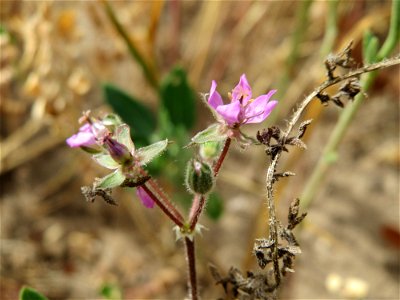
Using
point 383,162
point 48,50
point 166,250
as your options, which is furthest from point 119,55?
point 383,162

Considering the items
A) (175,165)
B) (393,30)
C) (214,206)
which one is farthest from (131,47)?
(393,30)

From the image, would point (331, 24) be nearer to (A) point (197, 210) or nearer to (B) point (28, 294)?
(A) point (197, 210)

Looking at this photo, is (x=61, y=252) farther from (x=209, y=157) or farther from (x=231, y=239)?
(x=209, y=157)

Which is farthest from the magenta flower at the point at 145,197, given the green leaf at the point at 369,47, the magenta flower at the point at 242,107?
the green leaf at the point at 369,47

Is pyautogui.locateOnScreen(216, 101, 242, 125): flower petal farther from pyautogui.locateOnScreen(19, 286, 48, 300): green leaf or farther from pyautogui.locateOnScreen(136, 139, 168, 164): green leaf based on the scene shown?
pyautogui.locateOnScreen(19, 286, 48, 300): green leaf

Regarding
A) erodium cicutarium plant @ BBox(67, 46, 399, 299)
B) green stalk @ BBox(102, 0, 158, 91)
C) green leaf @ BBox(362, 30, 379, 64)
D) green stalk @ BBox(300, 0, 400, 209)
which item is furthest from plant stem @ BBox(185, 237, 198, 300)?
green stalk @ BBox(102, 0, 158, 91)

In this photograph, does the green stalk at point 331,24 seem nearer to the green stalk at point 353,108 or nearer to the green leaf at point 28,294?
the green stalk at point 353,108
